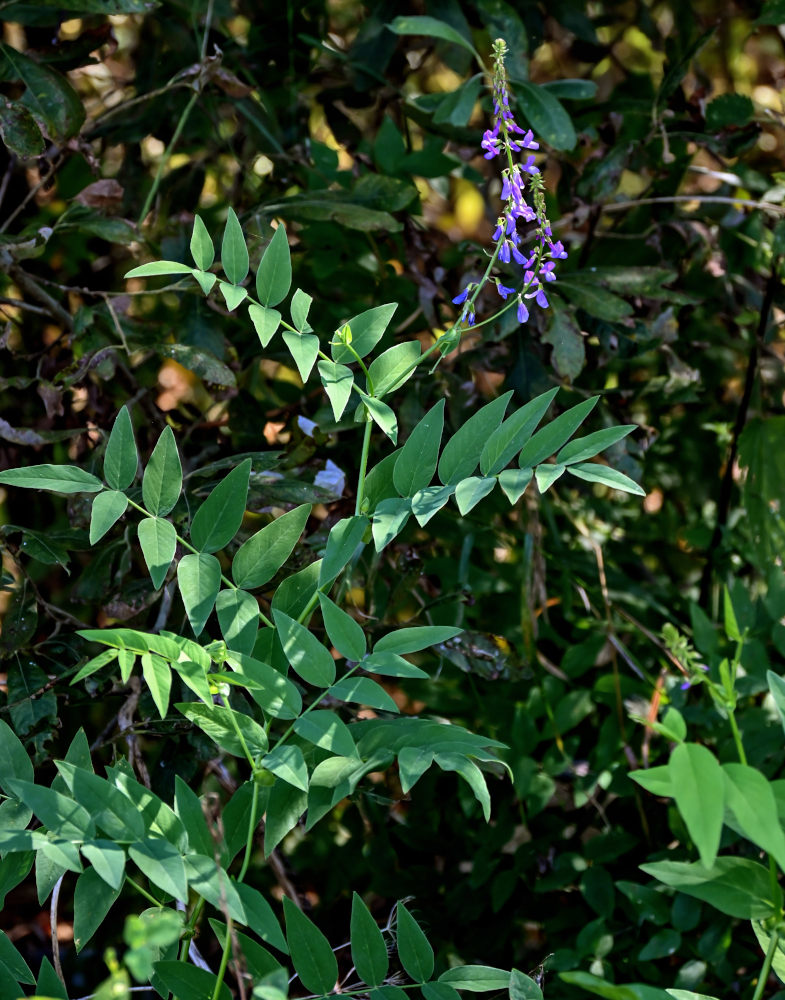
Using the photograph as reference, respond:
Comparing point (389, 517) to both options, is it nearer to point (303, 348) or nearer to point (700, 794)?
point (303, 348)

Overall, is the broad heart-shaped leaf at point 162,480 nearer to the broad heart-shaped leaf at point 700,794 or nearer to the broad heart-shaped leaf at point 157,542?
the broad heart-shaped leaf at point 157,542

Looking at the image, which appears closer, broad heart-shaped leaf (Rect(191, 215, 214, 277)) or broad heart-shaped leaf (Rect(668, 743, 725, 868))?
broad heart-shaped leaf (Rect(668, 743, 725, 868))

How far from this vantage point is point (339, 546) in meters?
0.64

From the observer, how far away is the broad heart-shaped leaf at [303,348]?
646 mm

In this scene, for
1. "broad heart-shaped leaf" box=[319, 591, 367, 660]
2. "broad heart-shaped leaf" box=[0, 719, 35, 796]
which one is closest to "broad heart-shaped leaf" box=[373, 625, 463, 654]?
"broad heart-shaped leaf" box=[319, 591, 367, 660]

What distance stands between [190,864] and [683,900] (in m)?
0.64

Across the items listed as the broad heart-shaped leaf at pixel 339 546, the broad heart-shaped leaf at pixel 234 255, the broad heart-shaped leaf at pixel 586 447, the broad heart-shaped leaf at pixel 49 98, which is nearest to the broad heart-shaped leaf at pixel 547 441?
the broad heart-shaped leaf at pixel 586 447

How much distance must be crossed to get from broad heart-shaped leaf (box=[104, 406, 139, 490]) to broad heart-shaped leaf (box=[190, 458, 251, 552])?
0.18 feet

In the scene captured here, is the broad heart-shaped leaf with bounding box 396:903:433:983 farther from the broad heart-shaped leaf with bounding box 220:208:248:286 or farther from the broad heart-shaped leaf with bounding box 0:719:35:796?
the broad heart-shaped leaf with bounding box 220:208:248:286

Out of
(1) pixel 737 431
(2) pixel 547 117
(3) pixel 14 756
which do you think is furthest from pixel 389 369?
(1) pixel 737 431

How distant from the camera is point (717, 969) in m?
1.04

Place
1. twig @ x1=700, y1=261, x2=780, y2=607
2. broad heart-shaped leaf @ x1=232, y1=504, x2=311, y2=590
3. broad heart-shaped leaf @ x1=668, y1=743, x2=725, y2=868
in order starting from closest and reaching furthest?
1. broad heart-shaped leaf @ x1=668, y1=743, x2=725, y2=868
2. broad heart-shaped leaf @ x1=232, y1=504, x2=311, y2=590
3. twig @ x1=700, y1=261, x2=780, y2=607

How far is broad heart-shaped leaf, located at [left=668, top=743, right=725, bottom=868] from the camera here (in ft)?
1.51

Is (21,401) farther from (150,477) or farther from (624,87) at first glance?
(624,87)
